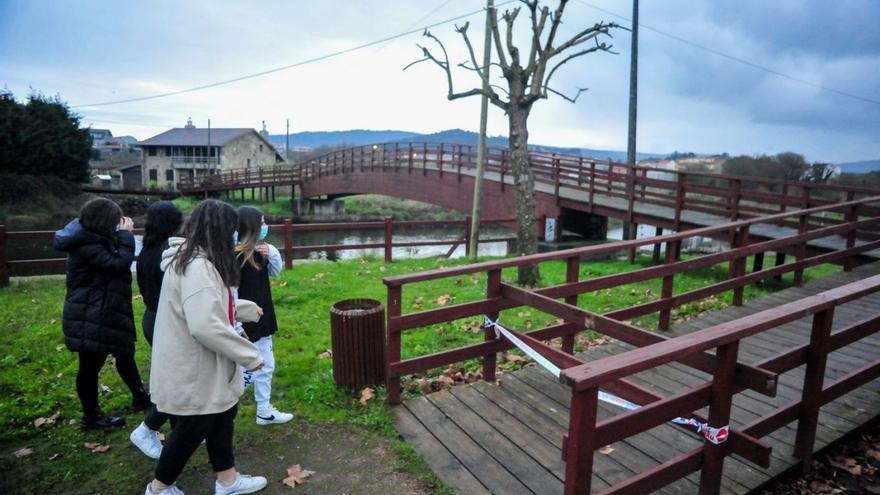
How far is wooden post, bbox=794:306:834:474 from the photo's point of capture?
3.47 metres

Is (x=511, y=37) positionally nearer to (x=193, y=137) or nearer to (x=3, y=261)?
(x=3, y=261)

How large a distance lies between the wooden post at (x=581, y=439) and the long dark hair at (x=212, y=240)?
1.90 m

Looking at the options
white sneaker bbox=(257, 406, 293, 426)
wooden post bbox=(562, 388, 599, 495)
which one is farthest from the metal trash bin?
wooden post bbox=(562, 388, 599, 495)

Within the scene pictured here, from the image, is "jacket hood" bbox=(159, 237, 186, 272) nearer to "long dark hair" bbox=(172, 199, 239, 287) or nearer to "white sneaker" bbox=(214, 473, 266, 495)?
"long dark hair" bbox=(172, 199, 239, 287)

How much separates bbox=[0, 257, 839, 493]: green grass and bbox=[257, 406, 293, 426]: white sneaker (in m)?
0.08

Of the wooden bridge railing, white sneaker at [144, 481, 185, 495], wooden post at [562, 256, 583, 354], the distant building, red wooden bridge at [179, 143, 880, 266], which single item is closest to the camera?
white sneaker at [144, 481, 185, 495]

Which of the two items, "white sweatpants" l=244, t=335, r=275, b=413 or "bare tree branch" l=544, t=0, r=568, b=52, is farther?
"bare tree branch" l=544, t=0, r=568, b=52

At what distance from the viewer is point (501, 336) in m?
4.65

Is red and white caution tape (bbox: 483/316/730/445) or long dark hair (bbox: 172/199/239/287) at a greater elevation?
long dark hair (bbox: 172/199/239/287)

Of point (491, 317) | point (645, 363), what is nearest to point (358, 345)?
point (491, 317)

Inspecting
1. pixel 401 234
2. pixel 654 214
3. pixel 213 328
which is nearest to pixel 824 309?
pixel 213 328

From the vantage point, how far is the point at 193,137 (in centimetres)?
6022

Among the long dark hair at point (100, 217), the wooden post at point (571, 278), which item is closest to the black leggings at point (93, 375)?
the long dark hair at point (100, 217)

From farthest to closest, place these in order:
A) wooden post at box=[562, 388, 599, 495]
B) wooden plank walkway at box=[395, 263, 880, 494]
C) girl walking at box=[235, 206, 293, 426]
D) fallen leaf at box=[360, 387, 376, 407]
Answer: fallen leaf at box=[360, 387, 376, 407] < girl walking at box=[235, 206, 293, 426] < wooden plank walkway at box=[395, 263, 880, 494] < wooden post at box=[562, 388, 599, 495]
